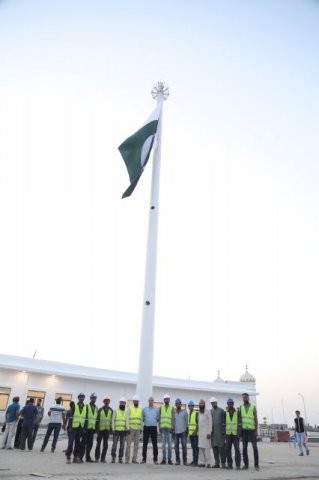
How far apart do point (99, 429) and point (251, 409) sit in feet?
13.0

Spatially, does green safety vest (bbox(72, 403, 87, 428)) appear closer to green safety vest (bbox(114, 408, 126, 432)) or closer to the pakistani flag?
green safety vest (bbox(114, 408, 126, 432))

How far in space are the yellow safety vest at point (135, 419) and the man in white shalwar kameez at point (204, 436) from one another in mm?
1603

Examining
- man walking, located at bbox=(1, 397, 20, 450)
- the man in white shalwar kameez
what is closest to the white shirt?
man walking, located at bbox=(1, 397, 20, 450)

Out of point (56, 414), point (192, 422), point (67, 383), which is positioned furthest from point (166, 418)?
point (67, 383)

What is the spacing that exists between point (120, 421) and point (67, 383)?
1689 cm

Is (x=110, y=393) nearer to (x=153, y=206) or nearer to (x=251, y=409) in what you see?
(x=153, y=206)

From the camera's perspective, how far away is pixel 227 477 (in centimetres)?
742

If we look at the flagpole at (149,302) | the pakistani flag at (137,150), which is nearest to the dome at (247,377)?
the flagpole at (149,302)

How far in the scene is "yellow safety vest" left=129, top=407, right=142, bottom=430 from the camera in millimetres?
A: 10508

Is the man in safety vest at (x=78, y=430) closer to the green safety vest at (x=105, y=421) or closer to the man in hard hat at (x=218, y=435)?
the green safety vest at (x=105, y=421)

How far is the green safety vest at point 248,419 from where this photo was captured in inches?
386

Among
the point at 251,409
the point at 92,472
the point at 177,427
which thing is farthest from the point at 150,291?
the point at 92,472

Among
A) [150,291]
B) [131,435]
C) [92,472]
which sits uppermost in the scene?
[150,291]

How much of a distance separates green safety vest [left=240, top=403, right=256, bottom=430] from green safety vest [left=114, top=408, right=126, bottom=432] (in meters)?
3.06
